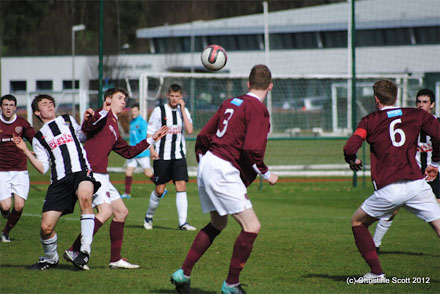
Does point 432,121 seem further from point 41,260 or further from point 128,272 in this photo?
point 41,260

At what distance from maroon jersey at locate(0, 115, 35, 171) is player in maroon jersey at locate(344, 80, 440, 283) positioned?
17.8 ft

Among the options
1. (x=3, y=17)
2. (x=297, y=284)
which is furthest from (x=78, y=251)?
(x=3, y=17)

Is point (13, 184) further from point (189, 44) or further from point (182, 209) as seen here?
point (189, 44)

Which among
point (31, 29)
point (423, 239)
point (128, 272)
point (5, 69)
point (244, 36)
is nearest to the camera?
point (128, 272)

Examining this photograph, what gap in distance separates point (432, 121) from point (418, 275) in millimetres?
1822

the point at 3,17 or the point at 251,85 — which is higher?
the point at 3,17

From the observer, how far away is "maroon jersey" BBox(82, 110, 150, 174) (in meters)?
7.82

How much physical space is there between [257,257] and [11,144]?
171 inches

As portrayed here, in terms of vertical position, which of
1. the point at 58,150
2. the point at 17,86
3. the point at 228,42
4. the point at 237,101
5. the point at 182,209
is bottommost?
the point at 182,209

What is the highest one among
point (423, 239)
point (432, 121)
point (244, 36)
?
point (244, 36)

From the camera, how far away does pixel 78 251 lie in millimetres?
7488

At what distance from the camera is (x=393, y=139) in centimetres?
648

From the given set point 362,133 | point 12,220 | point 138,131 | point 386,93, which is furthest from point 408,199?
point 138,131

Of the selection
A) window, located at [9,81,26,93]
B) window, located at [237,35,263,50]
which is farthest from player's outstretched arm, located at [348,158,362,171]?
window, located at [9,81,26,93]
